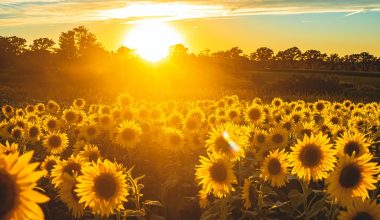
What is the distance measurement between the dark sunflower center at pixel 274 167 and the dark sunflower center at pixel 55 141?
5.16m

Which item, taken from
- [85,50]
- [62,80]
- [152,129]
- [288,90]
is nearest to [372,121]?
[152,129]

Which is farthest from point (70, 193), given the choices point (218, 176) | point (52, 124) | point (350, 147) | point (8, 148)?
point (52, 124)

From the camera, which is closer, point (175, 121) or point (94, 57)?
point (175, 121)

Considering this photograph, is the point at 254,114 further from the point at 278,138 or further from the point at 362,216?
the point at 362,216

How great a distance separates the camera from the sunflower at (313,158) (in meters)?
5.17

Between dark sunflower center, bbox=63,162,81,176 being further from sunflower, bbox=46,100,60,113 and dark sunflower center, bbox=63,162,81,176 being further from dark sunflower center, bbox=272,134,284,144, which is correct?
sunflower, bbox=46,100,60,113

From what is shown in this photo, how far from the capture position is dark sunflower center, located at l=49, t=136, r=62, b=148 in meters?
9.45

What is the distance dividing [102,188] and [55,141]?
5474 mm

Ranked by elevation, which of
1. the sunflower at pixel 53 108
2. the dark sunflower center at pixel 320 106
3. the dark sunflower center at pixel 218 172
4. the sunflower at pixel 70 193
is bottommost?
the sunflower at pixel 70 193

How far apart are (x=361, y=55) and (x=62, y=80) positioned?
11278 cm

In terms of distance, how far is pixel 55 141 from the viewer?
9.49 metres

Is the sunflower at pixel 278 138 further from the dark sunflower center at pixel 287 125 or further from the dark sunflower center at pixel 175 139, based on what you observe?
the dark sunflower center at pixel 175 139

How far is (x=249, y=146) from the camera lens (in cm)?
766

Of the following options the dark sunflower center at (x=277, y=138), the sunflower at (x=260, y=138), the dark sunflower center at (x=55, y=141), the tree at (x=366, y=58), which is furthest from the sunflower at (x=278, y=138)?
the tree at (x=366, y=58)
